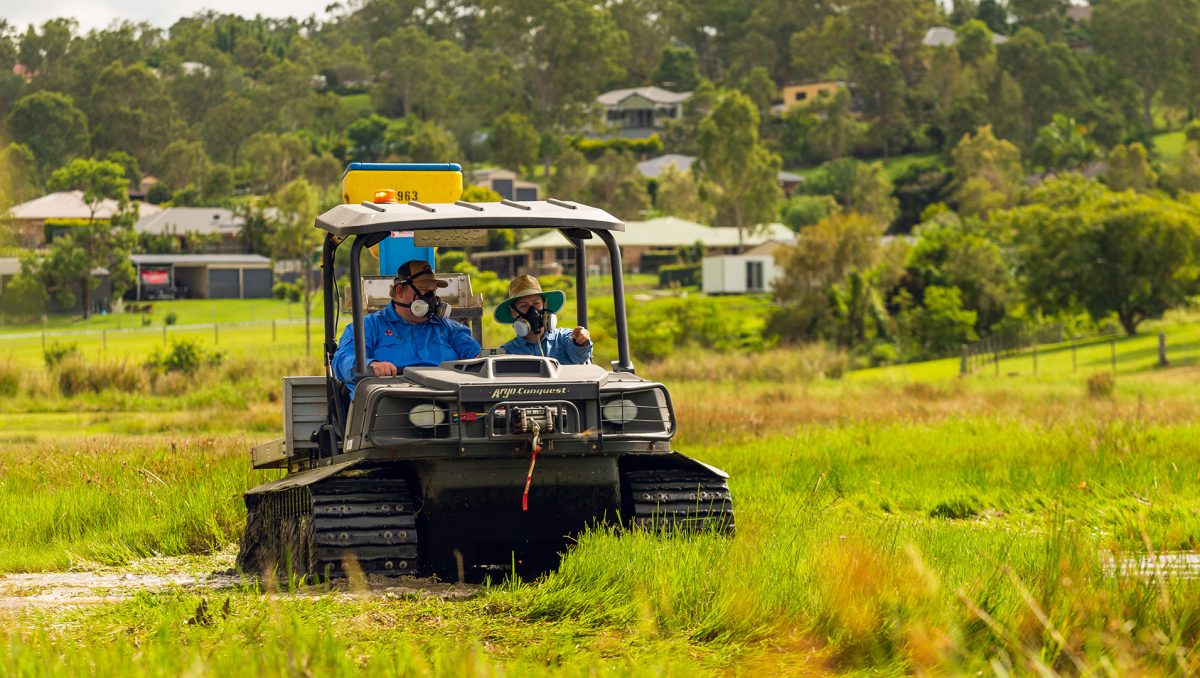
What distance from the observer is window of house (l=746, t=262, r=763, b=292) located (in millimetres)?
96688

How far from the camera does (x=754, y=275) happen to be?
9675cm

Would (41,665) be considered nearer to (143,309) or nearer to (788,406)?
(788,406)

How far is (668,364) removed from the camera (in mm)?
52062

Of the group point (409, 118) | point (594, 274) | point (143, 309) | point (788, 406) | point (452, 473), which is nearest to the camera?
point (452, 473)

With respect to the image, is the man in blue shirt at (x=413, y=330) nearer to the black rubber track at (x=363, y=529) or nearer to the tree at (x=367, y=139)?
the black rubber track at (x=363, y=529)

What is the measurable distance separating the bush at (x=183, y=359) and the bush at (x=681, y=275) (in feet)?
186

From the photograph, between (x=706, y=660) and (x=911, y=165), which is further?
(x=911, y=165)

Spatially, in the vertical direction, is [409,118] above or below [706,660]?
above

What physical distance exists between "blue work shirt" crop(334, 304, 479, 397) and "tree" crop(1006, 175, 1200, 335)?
5377cm

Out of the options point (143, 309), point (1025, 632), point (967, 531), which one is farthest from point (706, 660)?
point (143, 309)

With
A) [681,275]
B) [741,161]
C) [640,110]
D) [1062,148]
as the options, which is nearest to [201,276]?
[681,275]

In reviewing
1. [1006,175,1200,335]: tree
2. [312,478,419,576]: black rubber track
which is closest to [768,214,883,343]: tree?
[1006,175,1200,335]: tree

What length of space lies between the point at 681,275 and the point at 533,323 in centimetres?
9102

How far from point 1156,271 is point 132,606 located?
58.4 m
